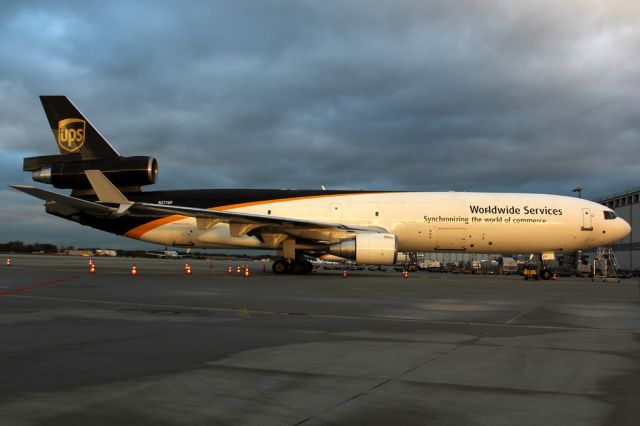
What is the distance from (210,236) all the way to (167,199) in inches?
124

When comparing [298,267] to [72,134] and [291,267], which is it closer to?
[291,267]

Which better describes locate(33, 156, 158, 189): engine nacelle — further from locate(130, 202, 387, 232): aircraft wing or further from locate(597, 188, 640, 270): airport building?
locate(597, 188, 640, 270): airport building

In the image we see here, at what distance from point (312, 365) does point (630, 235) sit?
5549 cm

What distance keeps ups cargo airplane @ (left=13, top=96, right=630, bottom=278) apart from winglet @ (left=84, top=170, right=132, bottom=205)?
160 centimetres

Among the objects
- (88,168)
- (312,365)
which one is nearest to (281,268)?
(88,168)

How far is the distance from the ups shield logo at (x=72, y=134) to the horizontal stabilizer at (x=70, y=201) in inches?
136

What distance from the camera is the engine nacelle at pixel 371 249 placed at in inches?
883

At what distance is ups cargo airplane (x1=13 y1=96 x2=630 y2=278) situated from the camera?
25516 millimetres

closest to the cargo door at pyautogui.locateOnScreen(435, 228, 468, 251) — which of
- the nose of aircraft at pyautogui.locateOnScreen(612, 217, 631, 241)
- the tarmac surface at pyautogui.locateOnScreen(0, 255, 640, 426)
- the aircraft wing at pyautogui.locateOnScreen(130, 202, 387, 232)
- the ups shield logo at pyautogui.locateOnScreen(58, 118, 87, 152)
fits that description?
the aircraft wing at pyautogui.locateOnScreen(130, 202, 387, 232)

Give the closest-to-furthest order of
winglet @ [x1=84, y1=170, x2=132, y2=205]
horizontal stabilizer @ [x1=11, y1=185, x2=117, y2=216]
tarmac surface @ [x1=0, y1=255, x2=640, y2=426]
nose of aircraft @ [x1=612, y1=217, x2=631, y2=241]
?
tarmac surface @ [x1=0, y1=255, x2=640, y2=426] → horizontal stabilizer @ [x1=11, y1=185, x2=117, y2=216] → winglet @ [x1=84, y1=170, x2=132, y2=205] → nose of aircraft @ [x1=612, y1=217, x2=631, y2=241]

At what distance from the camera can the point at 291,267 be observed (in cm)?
2588

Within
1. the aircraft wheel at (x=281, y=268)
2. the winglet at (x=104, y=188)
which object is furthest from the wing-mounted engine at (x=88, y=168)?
the aircraft wheel at (x=281, y=268)

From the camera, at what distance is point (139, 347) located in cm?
662

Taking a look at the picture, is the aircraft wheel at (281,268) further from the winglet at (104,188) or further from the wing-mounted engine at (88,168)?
the winglet at (104,188)
